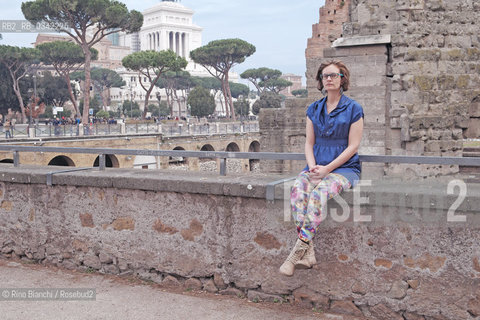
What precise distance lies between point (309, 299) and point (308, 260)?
0.44 meters

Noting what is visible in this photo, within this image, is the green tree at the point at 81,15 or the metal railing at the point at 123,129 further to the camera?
the green tree at the point at 81,15

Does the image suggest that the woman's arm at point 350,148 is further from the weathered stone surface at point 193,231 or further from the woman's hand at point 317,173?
the weathered stone surface at point 193,231

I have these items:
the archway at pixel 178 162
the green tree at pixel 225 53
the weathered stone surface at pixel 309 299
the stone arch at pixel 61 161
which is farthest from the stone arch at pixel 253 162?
the weathered stone surface at pixel 309 299

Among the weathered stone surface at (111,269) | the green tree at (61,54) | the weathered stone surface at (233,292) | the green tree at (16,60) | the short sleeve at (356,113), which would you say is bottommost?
the weathered stone surface at (233,292)

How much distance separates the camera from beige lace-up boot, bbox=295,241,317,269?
3.29m

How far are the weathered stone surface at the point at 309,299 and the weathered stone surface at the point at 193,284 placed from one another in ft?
2.46

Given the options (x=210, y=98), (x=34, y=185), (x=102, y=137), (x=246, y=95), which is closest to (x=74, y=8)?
(x=102, y=137)

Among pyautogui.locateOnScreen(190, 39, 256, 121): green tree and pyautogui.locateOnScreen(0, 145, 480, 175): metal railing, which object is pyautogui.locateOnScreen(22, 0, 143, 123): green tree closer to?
pyautogui.locateOnScreen(190, 39, 256, 121): green tree

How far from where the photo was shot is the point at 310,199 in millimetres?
3264

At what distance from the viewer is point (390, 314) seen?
3355 mm

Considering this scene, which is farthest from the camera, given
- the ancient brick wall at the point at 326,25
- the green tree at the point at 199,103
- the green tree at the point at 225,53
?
the green tree at the point at 199,103

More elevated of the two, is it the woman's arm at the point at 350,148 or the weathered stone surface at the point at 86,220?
the woman's arm at the point at 350,148

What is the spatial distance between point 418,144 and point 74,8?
36422mm

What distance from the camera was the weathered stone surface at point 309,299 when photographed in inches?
140
